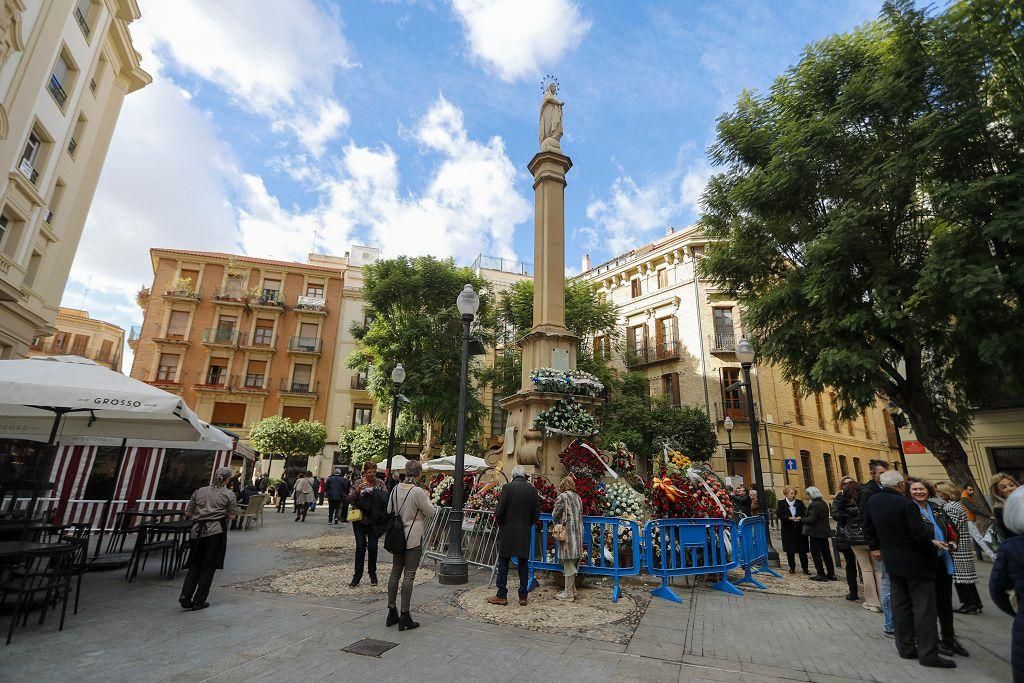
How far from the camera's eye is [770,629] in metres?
5.45

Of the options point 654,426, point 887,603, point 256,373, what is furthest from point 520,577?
point 256,373

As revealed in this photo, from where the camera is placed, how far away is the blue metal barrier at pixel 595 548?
22.0ft

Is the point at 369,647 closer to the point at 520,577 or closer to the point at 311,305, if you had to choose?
→ the point at 520,577

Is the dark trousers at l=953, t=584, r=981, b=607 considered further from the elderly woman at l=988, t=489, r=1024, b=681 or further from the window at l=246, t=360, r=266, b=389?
the window at l=246, t=360, r=266, b=389

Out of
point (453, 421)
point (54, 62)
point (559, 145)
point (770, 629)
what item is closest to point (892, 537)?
point (770, 629)

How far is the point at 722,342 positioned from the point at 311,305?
27.6 m

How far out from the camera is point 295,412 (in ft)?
109

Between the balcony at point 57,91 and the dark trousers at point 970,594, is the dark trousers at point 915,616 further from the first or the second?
the balcony at point 57,91

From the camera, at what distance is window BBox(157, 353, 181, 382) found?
32375mm

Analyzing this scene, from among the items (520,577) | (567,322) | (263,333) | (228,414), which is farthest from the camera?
(263,333)

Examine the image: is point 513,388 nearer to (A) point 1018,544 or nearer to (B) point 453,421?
(B) point 453,421

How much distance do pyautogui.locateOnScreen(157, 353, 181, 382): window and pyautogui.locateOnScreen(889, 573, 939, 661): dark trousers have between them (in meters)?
38.0

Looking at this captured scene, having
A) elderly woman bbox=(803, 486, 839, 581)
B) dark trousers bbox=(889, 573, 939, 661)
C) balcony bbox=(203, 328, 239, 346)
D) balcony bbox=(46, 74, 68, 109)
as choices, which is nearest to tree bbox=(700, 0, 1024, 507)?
elderly woman bbox=(803, 486, 839, 581)

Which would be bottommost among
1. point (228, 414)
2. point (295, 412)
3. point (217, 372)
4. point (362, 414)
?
point (228, 414)
